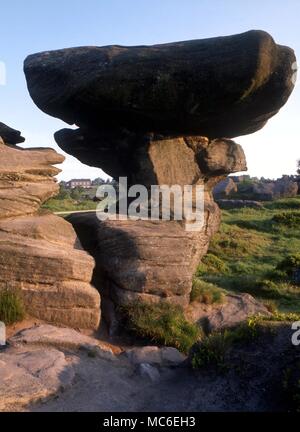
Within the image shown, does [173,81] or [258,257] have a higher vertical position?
[173,81]

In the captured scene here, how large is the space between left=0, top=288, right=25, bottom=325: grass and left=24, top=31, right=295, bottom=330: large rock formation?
9.30 ft

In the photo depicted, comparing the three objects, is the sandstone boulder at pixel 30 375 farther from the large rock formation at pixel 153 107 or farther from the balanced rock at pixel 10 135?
the balanced rock at pixel 10 135

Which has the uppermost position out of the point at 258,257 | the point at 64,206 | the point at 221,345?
the point at 64,206

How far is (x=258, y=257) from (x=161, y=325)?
57.9 feet

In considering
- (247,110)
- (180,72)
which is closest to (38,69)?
(180,72)

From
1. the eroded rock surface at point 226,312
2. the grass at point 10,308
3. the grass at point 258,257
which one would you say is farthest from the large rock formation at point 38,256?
the grass at point 258,257

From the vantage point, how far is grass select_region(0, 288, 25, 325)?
12516 millimetres

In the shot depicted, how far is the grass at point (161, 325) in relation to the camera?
1338cm

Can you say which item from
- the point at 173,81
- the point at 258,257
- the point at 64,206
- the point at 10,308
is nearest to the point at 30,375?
the point at 10,308

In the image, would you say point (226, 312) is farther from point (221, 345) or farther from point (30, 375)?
point (30, 375)

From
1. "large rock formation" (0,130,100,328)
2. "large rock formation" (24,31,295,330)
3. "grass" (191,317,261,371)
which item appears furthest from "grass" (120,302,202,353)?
"grass" (191,317,261,371)

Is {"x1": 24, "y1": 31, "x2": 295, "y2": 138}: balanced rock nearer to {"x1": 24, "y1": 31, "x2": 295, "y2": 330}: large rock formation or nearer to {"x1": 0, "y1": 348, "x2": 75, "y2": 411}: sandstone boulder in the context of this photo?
{"x1": 24, "y1": 31, "x2": 295, "y2": 330}: large rock formation

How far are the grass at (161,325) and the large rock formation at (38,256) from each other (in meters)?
1.06

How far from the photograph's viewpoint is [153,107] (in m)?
15.2
